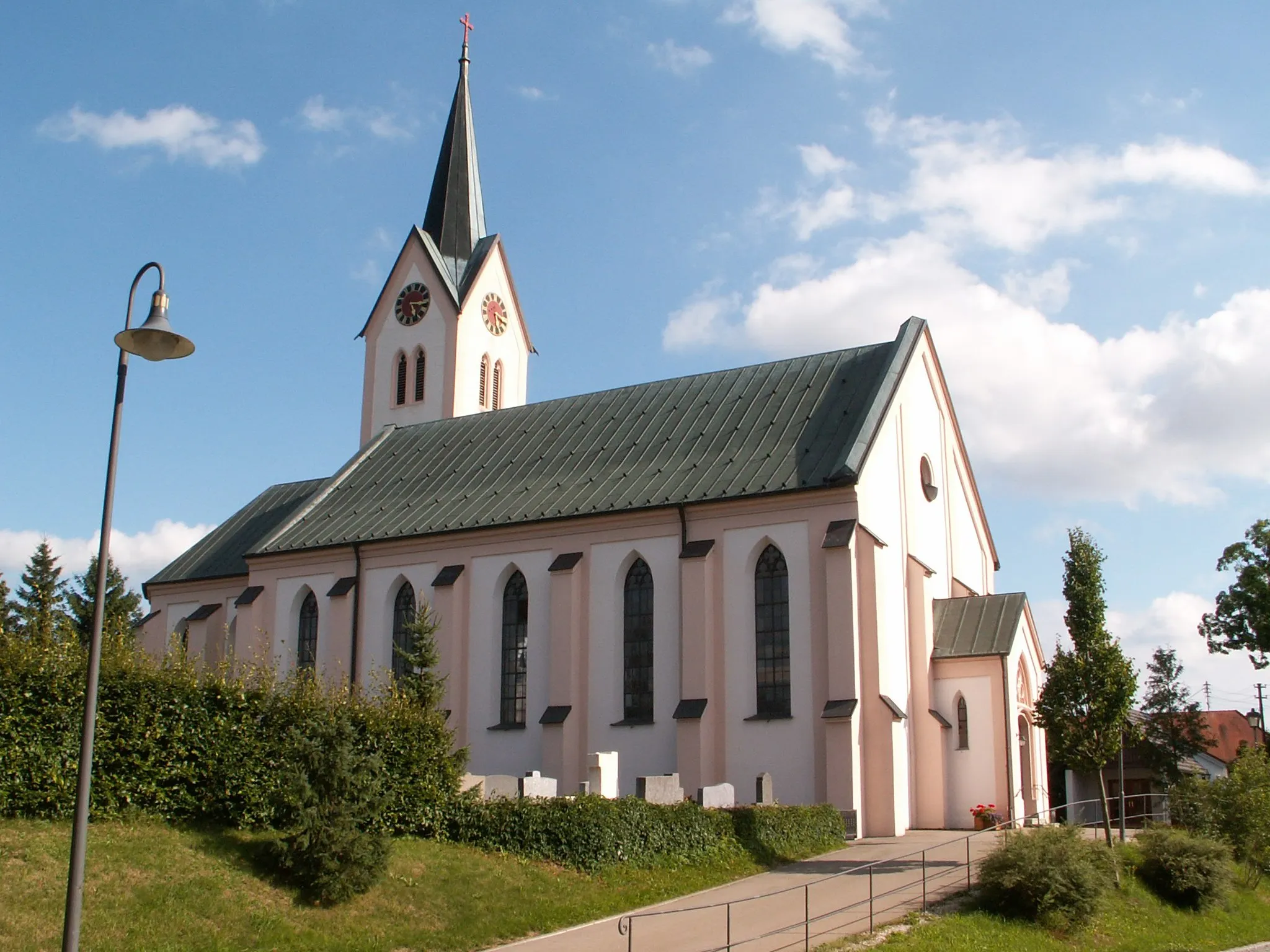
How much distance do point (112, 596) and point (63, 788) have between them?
1839 inches

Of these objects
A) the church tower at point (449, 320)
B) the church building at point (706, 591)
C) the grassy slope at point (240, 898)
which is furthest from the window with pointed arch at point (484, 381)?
the grassy slope at point (240, 898)

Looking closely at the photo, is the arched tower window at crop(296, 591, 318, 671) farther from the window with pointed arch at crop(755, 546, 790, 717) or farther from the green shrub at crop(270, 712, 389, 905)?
the green shrub at crop(270, 712, 389, 905)

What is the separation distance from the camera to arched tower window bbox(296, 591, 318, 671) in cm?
4062

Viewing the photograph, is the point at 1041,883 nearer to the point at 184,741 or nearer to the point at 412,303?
the point at 184,741

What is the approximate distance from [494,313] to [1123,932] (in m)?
35.5

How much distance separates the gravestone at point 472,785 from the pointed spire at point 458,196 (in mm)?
30135

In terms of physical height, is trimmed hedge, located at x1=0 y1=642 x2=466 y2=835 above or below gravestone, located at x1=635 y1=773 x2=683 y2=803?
above

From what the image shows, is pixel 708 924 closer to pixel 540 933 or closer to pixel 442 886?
pixel 540 933

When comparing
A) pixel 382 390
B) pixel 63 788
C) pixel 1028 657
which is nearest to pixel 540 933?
pixel 63 788

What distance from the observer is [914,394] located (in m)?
36.2

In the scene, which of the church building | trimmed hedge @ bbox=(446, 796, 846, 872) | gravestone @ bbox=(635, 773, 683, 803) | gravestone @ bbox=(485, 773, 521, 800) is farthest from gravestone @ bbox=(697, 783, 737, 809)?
gravestone @ bbox=(485, 773, 521, 800)

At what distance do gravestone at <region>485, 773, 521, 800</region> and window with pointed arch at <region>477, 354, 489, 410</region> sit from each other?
2710 centimetres

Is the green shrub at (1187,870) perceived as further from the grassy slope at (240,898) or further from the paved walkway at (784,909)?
the grassy slope at (240,898)

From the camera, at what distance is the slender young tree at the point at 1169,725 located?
162 feet
